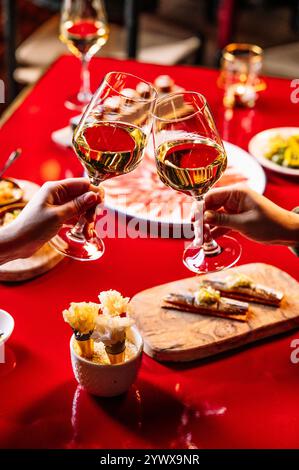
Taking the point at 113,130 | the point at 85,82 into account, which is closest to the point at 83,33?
the point at 85,82

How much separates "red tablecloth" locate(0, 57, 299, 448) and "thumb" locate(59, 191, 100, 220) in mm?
171

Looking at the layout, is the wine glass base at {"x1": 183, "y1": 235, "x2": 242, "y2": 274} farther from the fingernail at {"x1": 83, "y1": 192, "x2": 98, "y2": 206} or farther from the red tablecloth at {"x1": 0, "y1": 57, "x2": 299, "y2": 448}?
the fingernail at {"x1": 83, "y1": 192, "x2": 98, "y2": 206}

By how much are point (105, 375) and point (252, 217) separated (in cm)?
43

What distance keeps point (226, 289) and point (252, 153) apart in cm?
63

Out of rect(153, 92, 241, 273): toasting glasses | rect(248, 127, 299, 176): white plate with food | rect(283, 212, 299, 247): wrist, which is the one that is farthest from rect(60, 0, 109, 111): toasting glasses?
rect(283, 212, 299, 247): wrist

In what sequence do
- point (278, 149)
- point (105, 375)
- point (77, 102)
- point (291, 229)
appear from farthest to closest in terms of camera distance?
point (77, 102), point (278, 149), point (291, 229), point (105, 375)

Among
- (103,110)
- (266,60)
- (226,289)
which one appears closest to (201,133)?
(103,110)

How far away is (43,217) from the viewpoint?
4.40 feet

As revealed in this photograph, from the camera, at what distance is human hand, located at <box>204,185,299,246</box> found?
4.52 feet

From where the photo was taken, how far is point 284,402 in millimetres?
1205

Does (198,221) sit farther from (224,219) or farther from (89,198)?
(89,198)

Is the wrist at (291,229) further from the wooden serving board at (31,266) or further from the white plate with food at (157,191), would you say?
the wooden serving board at (31,266)

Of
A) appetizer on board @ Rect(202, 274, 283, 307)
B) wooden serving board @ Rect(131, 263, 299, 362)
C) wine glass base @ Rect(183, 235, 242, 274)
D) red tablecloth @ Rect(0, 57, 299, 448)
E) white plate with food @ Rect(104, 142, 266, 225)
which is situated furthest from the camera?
white plate with food @ Rect(104, 142, 266, 225)
